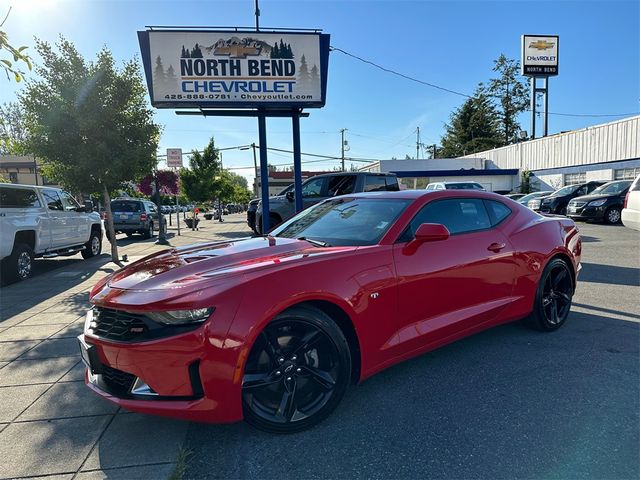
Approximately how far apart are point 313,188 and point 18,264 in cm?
724

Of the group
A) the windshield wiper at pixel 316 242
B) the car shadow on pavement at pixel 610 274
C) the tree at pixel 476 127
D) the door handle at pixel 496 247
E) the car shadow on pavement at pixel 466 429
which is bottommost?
the car shadow on pavement at pixel 466 429

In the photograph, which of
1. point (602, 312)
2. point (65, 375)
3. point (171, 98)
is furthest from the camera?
point (171, 98)

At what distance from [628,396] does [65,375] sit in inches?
176

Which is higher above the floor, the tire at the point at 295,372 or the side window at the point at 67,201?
the side window at the point at 67,201

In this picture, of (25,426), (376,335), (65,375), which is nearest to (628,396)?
(376,335)

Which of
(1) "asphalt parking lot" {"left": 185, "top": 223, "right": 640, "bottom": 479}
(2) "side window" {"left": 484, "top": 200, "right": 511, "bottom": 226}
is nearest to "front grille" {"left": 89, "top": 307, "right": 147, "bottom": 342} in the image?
(1) "asphalt parking lot" {"left": 185, "top": 223, "right": 640, "bottom": 479}

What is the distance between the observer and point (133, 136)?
923 cm

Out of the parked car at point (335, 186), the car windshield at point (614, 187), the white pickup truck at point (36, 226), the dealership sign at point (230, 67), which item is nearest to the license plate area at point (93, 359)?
the white pickup truck at point (36, 226)

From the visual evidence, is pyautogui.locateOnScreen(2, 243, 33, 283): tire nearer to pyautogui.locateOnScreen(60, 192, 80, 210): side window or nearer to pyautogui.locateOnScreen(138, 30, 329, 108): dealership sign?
pyautogui.locateOnScreen(60, 192, 80, 210): side window

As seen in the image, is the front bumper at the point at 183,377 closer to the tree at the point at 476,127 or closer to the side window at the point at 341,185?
the side window at the point at 341,185

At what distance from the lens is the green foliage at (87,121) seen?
850 cm

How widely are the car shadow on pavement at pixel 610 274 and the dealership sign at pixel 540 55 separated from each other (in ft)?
124

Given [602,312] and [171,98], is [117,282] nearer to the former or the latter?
[602,312]

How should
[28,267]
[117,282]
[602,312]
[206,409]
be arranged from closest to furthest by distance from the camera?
1. [206,409]
2. [117,282]
3. [602,312]
4. [28,267]
